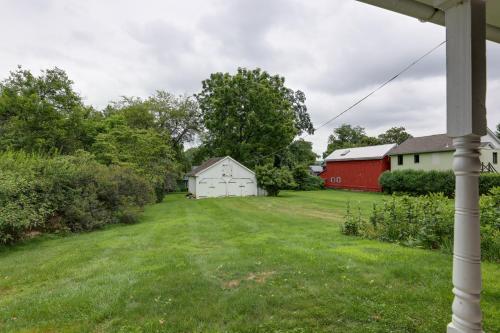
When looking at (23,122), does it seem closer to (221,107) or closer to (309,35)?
(221,107)

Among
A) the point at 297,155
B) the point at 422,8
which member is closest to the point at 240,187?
the point at 297,155

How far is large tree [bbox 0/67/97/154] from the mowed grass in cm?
1478

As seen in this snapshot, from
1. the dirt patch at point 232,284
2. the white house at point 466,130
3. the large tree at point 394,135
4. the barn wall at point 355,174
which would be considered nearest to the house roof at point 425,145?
the barn wall at point 355,174

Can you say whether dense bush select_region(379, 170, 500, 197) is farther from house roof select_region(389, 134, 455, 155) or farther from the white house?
the white house

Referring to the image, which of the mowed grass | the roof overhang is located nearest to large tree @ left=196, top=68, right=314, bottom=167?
the mowed grass

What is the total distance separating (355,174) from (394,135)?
25.0m

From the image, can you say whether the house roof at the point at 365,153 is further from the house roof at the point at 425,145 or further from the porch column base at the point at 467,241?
the porch column base at the point at 467,241

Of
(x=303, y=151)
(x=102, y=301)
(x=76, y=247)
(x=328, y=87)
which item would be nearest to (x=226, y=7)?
(x=102, y=301)

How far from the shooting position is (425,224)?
6059mm

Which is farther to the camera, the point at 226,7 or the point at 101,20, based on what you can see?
the point at 101,20

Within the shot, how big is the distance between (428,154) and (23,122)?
1116 inches

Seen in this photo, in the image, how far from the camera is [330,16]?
4.89 metres

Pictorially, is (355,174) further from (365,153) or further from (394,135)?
(394,135)

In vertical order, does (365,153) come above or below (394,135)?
below
